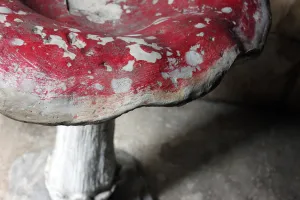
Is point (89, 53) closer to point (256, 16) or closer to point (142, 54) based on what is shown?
point (142, 54)

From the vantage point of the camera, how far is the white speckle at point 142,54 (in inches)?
26.2

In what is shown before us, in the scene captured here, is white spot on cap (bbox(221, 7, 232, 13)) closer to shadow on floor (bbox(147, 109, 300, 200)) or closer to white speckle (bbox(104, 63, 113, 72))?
white speckle (bbox(104, 63, 113, 72))

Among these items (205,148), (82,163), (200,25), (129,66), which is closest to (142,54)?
(129,66)

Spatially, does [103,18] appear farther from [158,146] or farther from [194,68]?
[158,146]

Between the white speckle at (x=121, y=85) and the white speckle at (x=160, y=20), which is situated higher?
the white speckle at (x=121, y=85)

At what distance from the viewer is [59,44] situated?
651mm

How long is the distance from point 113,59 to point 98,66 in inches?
1.1

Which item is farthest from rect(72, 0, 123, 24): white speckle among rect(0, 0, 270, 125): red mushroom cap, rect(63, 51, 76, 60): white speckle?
rect(63, 51, 76, 60): white speckle

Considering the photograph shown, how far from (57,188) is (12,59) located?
0.63m

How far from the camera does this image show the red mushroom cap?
627 mm

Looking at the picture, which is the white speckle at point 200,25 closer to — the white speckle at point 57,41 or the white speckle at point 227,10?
the white speckle at point 227,10

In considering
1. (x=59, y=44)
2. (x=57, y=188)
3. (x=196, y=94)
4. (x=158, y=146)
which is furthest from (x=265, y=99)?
(x=59, y=44)

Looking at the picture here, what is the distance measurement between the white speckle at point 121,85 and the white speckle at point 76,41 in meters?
0.08

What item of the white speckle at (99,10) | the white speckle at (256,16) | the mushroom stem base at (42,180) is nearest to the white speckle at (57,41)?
the white speckle at (99,10)
